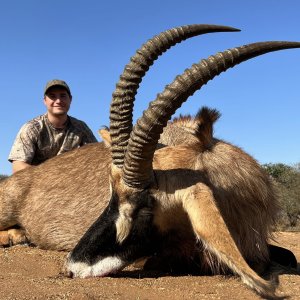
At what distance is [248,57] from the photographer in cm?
413

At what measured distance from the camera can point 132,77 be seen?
4.83 metres

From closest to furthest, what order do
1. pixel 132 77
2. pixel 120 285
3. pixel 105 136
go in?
pixel 120 285 < pixel 132 77 < pixel 105 136

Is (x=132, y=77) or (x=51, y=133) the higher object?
(x=51, y=133)

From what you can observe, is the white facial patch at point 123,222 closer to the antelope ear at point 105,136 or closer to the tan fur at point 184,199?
the tan fur at point 184,199

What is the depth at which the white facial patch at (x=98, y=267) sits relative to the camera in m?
4.40

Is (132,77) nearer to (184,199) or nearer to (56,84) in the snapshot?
(184,199)

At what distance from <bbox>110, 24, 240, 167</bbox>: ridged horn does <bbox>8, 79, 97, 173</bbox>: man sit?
14.0 feet

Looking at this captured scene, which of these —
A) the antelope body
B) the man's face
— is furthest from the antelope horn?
the man's face

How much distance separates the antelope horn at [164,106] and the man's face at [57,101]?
5003 mm

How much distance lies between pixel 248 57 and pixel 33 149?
5570mm

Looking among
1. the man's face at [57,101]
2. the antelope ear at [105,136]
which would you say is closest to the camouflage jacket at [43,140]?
the man's face at [57,101]

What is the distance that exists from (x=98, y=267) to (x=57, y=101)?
17.6 feet

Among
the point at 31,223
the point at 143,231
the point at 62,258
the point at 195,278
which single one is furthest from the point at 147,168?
the point at 31,223

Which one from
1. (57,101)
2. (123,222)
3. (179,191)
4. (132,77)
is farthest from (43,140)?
(179,191)
